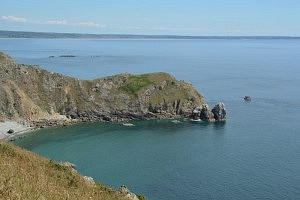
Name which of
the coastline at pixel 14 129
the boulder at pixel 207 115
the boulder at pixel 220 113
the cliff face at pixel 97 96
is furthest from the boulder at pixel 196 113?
the coastline at pixel 14 129

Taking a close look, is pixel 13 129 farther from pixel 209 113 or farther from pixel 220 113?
pixel 220 113

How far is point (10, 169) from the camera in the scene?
16.0 meters

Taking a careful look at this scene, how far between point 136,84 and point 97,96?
46.4ft

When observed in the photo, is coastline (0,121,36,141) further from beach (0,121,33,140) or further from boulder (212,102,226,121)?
boulder (212,102,226,121)

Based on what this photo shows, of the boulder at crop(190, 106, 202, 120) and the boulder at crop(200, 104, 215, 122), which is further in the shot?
the boulder at crop(190, 106, 202, 120)

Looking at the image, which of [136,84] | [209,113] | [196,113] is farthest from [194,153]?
[136,84]

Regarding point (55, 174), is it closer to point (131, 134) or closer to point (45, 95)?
point (131, 134)

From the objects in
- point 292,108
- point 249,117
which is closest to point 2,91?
point 249,117

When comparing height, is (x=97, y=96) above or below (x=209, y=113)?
above

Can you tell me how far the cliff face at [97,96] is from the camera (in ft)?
412

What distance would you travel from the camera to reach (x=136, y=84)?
449 ft

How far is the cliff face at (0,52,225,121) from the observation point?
126m

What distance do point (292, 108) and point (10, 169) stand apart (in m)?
136

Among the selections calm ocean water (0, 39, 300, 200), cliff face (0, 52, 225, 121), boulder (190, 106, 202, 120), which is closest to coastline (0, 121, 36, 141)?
calm ocean water (0, 39, 300, 200)
